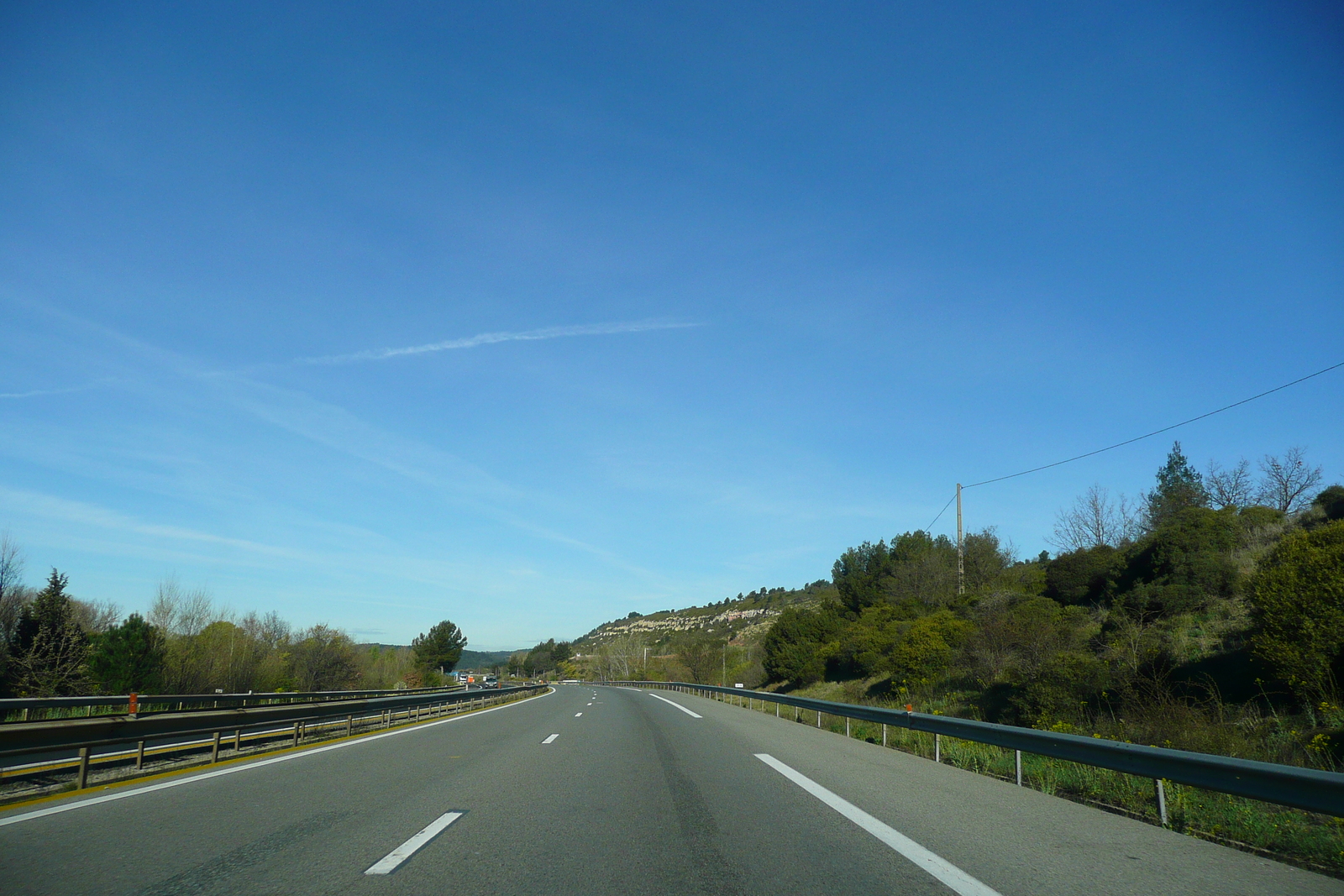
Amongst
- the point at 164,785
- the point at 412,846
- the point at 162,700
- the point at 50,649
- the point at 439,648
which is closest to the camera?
the point at 412,846

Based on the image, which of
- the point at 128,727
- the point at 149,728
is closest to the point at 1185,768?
the point at 149,728

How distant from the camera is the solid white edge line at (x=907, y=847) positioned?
17.0ft

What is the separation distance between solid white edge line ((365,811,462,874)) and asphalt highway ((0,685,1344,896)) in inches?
1.1

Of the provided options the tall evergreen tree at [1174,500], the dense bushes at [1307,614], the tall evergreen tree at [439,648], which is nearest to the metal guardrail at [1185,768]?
the dense bushes at [1307,614]

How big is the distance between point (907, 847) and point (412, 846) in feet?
12.8

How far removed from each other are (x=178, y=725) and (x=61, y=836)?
4.82 metres

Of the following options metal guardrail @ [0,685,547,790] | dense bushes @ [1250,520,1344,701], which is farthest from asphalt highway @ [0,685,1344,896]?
dense bushes @ [1250,520,1344,701]

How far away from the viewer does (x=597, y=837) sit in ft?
22.1

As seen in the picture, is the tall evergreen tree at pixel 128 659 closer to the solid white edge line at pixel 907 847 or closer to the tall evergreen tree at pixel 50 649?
the tall evergreen tree at pixel 50 649

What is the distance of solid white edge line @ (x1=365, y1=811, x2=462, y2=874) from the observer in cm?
561

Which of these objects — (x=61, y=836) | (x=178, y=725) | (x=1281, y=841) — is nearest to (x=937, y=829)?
(x=1281, y=841)

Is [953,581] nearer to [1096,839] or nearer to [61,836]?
[1096,839]

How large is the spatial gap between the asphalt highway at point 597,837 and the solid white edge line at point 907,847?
3 cm

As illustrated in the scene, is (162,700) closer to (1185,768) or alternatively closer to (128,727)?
(128,727)
